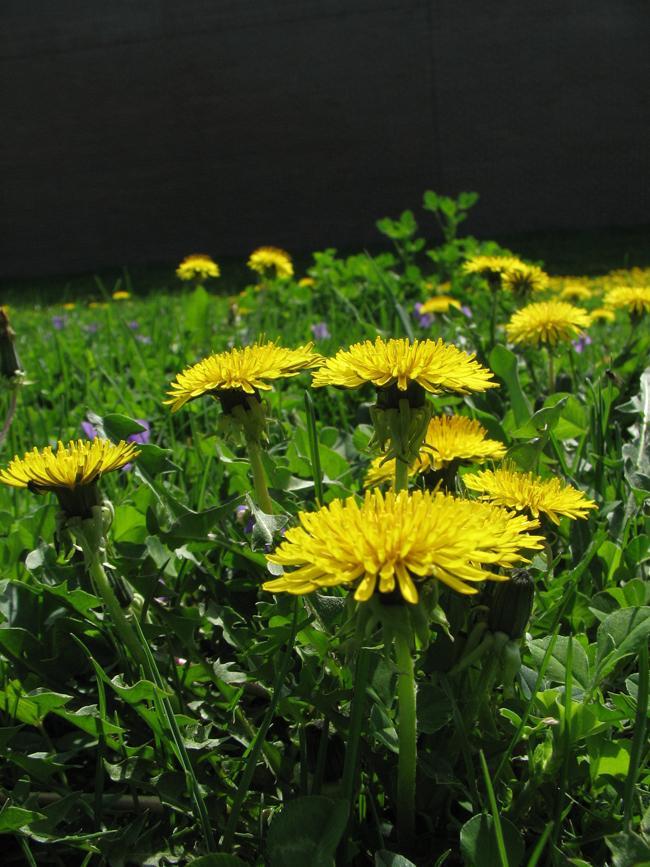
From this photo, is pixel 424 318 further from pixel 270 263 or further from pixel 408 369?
pixel 408 369

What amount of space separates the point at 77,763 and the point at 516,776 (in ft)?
1.56

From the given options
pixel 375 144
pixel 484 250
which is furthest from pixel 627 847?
pixel 375 144

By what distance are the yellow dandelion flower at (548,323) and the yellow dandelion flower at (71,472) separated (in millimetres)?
736

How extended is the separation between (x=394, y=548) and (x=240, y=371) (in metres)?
0.32

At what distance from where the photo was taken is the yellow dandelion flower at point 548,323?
1.12m

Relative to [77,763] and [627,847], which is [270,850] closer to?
[627,847]

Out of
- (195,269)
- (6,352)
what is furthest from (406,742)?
(195,269)

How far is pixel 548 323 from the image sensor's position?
43.9 inches

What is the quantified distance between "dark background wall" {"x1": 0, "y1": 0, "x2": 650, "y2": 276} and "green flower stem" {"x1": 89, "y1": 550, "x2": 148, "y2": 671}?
11.6 meters

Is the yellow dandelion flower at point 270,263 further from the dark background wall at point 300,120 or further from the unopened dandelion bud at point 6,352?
the dark background wall at point 300,120

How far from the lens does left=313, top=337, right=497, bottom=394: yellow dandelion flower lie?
591 mm

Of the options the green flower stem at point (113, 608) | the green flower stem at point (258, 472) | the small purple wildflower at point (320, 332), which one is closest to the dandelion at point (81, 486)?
the green flower stem at point (113, 608)

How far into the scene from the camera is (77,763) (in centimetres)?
75

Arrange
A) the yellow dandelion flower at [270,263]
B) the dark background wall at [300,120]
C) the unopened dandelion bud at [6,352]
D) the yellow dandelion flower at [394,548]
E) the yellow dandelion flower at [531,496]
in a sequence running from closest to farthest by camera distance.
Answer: the yellow dandelion flower at [394,548], the yellow dandelion flower at [531,496], the unopened dandelion bud at [6,352], the yellow dandelion flower at [270,263], the dark background wall at [300,120]
